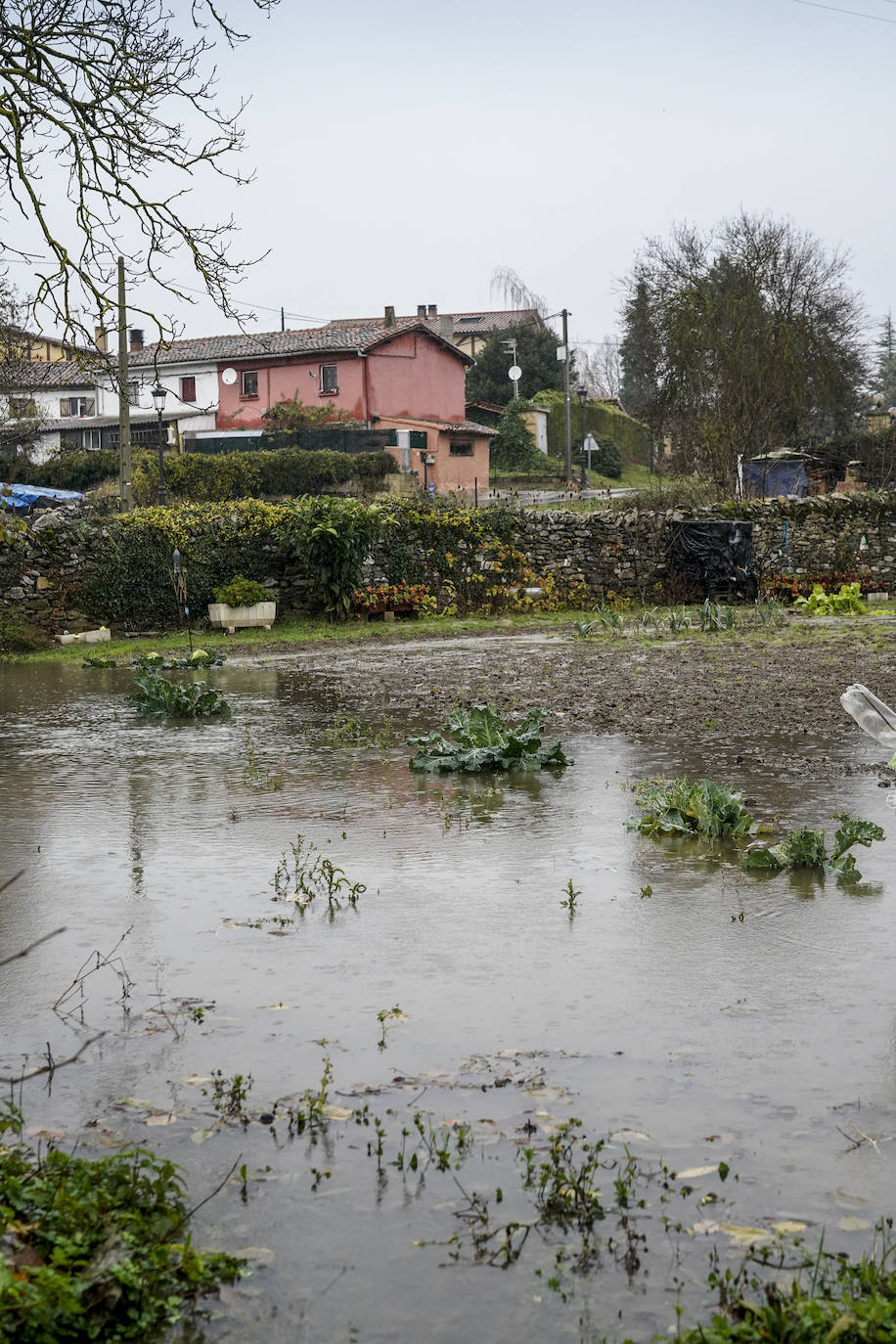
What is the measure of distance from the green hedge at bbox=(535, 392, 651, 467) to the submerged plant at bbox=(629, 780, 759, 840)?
5714cm

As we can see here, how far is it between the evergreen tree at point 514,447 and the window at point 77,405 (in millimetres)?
21000

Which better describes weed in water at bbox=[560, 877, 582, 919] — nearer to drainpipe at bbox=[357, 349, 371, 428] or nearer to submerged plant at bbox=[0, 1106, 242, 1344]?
submerged plant at bbox=[0, 1106, 242, 1344]

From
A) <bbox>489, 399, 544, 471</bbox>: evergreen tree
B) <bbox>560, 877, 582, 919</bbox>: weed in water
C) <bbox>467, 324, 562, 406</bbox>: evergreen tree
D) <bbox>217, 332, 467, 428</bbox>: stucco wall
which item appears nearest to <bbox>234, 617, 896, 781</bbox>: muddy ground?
<bbox>560, 877, 582, 919</bbox>: weed in water

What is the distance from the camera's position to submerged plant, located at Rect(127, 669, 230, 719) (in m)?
12.8

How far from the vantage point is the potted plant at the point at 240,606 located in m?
24.3

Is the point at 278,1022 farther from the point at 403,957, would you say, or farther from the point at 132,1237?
Answer: the point at 132,1237

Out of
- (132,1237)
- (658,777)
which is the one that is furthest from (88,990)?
(658,777)

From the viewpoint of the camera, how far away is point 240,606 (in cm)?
2441

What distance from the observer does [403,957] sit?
517cm

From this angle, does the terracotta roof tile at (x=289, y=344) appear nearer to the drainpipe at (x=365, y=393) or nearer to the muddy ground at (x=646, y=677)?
the drainpipe at (x=365, y=393)

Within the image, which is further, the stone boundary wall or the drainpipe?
the drainpipe

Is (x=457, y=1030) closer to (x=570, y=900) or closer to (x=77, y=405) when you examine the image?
(x=570, y=900)

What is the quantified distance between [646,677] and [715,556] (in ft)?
43.9

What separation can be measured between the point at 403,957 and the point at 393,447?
1884 inches
